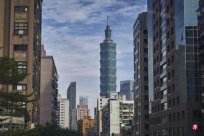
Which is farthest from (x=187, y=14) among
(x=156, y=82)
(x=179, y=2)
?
(x=156, y=82)

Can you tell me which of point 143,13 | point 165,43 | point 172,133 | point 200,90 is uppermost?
point 143,13

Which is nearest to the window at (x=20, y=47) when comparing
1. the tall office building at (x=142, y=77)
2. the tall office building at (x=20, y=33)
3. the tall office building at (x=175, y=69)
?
the tall office building at (x=20, y=33)

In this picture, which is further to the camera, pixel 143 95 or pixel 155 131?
pixel 143 95

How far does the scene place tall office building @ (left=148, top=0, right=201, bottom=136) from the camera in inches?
4914

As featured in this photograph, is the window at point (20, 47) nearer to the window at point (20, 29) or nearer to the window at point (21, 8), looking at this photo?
the window at point (20, 29)

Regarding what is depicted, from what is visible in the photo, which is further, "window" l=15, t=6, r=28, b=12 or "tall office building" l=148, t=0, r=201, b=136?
"tall office building" l=148, t=0, r=201, b=136

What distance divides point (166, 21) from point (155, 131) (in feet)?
116

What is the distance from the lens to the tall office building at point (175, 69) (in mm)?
124812

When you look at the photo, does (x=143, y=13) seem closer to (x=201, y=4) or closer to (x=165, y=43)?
(x=165, y=43)

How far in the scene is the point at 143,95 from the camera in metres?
194

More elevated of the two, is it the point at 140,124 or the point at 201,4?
the point at 201,4

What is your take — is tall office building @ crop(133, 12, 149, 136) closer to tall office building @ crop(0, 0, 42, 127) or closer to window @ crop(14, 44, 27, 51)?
tall office building @ crop(0, 0, 42, 127)

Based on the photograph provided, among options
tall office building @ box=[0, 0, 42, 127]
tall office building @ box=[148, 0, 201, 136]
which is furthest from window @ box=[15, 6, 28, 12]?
tall office building @ box=[148, 0, 201, 136]

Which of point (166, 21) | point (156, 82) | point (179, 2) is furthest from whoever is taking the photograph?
point (156, 82)
